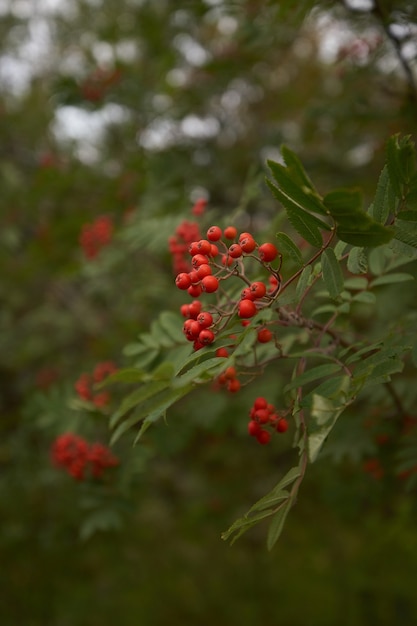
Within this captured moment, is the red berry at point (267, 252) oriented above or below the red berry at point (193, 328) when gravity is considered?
above

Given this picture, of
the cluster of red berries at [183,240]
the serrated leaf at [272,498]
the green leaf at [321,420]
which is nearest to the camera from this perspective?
the green leaf at [321,420]

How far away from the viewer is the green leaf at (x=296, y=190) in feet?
3.21

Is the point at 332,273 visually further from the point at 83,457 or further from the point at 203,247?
the point at 83,457

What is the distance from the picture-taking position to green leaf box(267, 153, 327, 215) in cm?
98

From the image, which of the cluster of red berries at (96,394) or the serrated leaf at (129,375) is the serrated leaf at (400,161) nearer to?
the serrated leaf at (129,375)

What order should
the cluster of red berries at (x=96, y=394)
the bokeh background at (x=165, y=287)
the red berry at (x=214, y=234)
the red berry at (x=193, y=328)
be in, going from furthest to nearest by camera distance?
the bokeh background at (x=165, y=287)
the cluster of red berries at (x=96, y=394)
the red berry at (x=214, y=234)
the red berry at (x=193, y=328)

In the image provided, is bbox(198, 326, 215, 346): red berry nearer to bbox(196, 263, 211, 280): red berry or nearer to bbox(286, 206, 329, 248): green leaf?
bbox(196, 263, 211, 280): red berry

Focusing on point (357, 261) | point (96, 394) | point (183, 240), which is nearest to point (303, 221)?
point (357, 261)

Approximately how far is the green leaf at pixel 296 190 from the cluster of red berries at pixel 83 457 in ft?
5.89

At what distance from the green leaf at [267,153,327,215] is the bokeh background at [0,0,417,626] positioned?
0.94 meters

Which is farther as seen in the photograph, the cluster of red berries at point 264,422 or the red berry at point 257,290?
the cluster of red berries at point 264,422

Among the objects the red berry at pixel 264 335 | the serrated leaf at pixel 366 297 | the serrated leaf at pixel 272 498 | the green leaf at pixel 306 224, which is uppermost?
the green leaf at pixel 306 224

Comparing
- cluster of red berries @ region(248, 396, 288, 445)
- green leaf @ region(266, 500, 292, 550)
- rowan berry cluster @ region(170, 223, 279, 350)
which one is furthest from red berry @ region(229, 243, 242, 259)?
green leaf @ region(266, 500, 292, 550)

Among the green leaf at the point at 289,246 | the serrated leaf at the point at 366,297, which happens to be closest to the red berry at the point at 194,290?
the green leaf at the point at 289,246
